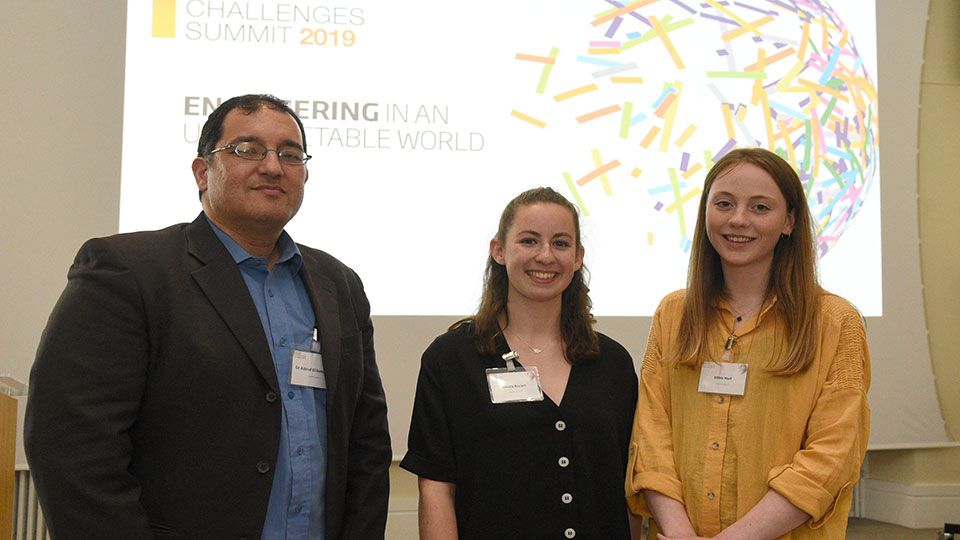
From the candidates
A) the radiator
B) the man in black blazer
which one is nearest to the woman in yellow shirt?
the man in black blazer

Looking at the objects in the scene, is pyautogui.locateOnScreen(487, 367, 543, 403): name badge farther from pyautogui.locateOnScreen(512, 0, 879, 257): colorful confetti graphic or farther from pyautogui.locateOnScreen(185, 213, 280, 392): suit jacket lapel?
pyautogui.locateOnScreen(512, 0, 879, 257): colorful confetti graphic

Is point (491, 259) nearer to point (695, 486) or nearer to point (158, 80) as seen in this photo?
point (695, 486)

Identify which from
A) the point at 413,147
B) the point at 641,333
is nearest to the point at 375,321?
the point at 413,147

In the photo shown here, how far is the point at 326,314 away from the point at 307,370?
0.15 m

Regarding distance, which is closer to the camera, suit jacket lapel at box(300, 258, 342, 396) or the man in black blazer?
the man in black blazer

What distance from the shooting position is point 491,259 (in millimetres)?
2221

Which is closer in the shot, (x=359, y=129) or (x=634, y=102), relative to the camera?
(x=359, y=129)

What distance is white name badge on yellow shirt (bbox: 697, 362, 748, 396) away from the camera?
5.90 ft

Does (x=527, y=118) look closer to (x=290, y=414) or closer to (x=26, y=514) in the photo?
(x=290, y=414)

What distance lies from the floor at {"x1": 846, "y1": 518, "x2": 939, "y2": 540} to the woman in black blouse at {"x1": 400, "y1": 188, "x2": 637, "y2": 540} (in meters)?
3.46

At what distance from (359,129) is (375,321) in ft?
3.27

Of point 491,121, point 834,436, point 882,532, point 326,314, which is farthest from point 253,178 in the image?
point 882,532

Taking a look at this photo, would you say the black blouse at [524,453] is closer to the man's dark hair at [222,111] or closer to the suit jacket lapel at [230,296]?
the suit jacket lapel at [230,296]

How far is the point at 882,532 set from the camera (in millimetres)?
4801
